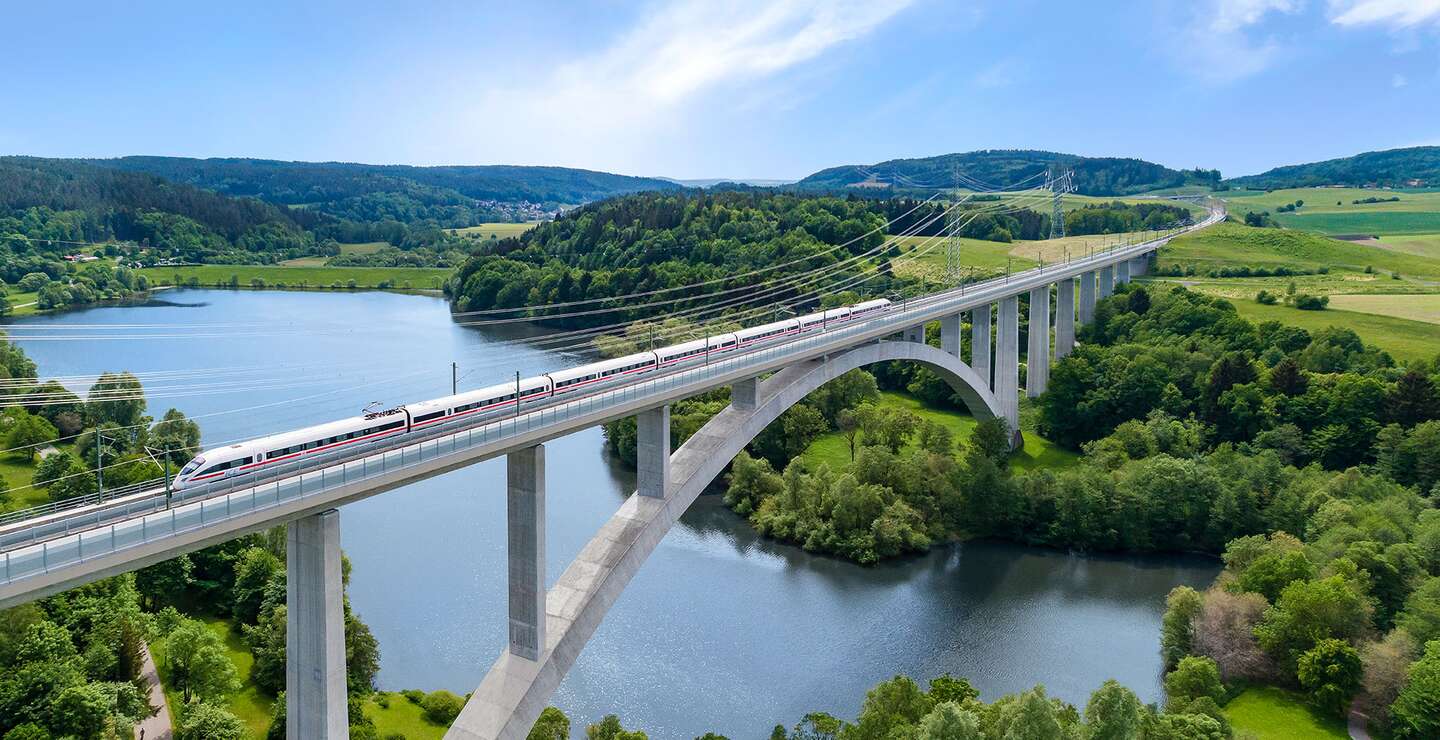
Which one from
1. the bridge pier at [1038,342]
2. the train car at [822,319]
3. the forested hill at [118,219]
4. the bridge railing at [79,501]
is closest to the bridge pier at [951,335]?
the train car at [822,319]

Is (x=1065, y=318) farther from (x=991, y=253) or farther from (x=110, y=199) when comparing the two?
(x=110, y=199)

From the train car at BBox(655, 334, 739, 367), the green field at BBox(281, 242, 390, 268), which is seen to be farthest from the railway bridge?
the green field at BBox(281, 242, 390, 268)

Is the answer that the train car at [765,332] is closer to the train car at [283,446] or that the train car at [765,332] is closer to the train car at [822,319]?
the train car at [822,319]

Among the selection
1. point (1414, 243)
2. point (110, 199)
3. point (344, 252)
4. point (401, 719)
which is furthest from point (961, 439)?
→ point (110, 199)

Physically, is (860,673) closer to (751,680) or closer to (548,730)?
(751,680)

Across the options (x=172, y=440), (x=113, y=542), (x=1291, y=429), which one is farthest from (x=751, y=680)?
(x=1291, y=429)
